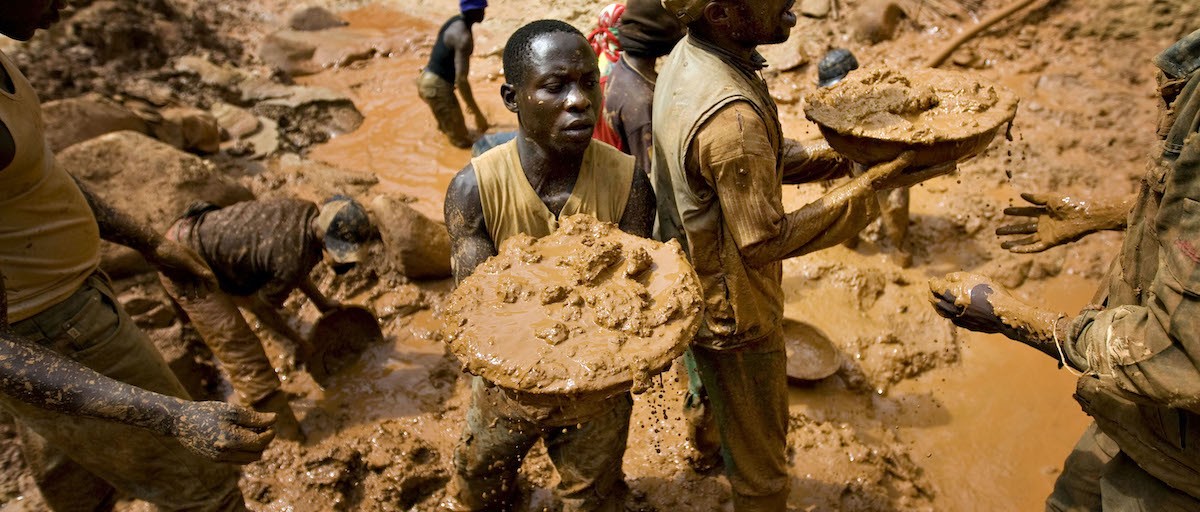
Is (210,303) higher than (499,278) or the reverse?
the reverse

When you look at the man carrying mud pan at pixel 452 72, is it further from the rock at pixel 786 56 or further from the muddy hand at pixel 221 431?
the muddy hand at pixel 221 431

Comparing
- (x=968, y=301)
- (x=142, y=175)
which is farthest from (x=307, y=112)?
(x=968, y=301)

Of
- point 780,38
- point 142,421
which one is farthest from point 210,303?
point 780,38

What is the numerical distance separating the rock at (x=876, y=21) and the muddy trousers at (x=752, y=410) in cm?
498

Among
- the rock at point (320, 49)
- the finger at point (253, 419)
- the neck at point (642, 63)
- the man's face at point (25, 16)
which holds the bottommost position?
the rock at point (320, 49)

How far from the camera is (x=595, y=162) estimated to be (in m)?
2.08

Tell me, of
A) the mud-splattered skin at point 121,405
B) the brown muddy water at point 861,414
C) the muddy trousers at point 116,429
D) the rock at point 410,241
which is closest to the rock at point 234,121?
the rock at point 410,241

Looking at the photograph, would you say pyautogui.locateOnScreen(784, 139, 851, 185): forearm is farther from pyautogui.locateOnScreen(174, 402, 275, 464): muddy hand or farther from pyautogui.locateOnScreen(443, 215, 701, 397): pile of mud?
pyautogui.locateOnScreen(174, 402, 275, 464): muddy hand

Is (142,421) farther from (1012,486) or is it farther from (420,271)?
(1012,486)

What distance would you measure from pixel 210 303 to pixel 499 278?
2.21 m

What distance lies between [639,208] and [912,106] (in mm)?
937

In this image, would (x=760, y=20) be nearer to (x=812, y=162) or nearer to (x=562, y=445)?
(x=812, y=162)

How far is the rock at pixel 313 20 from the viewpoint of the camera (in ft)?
30.7

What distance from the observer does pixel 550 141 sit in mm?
1929
